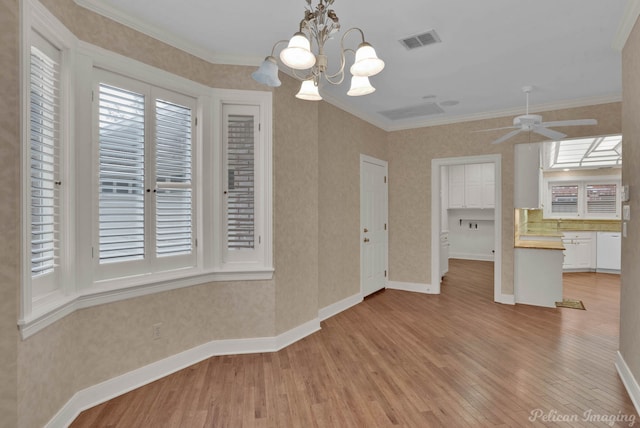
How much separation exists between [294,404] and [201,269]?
137cm

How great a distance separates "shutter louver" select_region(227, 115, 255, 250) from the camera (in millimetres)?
3178

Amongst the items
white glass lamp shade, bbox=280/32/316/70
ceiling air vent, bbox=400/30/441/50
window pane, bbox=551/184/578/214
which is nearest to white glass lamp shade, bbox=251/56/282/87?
white glass lamp shade, bbox=280/32/316/70

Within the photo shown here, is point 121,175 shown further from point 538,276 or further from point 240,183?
point 538,276

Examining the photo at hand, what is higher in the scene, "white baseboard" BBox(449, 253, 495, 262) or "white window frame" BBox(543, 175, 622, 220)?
"white window frame" BBox(543, 175, 622, 220)

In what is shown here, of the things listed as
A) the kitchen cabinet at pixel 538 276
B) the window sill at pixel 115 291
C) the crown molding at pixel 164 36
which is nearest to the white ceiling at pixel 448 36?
the crown molding at pixel 164 36

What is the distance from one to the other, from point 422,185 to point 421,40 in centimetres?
299

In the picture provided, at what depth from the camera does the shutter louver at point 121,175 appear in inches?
96.4

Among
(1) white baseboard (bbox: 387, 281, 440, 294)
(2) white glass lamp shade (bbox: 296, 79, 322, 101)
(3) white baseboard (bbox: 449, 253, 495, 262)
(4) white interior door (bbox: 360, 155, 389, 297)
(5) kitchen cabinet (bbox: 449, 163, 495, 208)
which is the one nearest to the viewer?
(2) white glass lamp shade (bbox: 296, 79, 322, 101)

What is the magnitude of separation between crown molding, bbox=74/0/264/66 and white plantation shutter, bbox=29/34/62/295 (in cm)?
47

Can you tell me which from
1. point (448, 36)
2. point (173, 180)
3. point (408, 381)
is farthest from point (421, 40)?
point (408, 381)

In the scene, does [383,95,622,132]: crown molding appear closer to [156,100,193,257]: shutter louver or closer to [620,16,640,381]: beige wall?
[620,16,640,381]: beige wall

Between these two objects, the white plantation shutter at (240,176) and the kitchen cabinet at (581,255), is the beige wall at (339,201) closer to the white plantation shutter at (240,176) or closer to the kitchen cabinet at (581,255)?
the white plantation shutter at (240,176)

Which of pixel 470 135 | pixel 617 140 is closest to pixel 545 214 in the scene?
pixel 617 140

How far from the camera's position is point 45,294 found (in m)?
2.05
